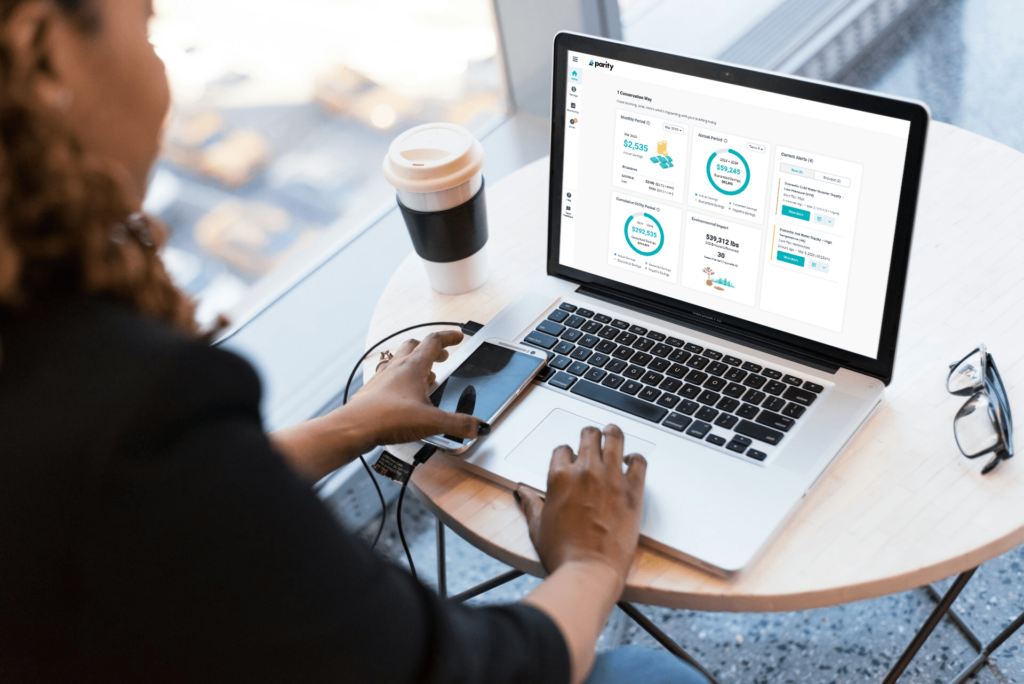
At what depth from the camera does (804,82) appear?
87cm

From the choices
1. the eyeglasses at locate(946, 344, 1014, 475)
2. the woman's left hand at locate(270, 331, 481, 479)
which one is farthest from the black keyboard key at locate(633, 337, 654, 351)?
the eyeglasses at locate(946, 344, 1014, 475)

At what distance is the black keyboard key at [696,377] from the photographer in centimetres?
98

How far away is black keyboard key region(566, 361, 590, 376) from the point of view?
1017 mm

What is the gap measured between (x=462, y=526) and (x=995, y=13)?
9.88 feet

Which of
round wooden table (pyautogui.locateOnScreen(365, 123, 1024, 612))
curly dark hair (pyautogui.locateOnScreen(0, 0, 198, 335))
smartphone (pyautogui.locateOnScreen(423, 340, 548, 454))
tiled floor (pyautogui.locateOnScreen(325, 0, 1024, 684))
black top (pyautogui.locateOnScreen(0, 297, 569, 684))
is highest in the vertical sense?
curly dark hair (pyautogui.locateOnScreen(0, 0, 198, 335))

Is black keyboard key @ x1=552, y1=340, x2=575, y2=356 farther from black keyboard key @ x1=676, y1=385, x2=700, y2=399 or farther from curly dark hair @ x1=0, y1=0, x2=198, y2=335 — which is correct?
curly dark hair @ x1=0, y1=0, x2=198, y2=335

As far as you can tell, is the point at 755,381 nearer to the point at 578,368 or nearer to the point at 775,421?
the point at 775,421

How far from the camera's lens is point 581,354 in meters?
1.04

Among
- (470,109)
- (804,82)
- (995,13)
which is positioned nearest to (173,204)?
(470,109)

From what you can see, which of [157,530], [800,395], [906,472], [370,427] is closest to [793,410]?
[800,395]

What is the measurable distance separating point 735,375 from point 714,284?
11 centimetres

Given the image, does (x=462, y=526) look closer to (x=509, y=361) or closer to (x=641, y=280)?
(x=509, y=361)

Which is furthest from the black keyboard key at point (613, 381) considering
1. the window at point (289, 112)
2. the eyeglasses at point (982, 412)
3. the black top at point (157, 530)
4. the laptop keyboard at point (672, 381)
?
the window at point (289, 112)

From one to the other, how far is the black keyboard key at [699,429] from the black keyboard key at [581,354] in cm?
17
